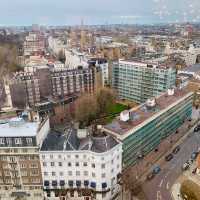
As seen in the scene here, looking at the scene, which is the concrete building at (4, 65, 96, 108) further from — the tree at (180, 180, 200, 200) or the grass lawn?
the tree at (180, 180, 200, 200)

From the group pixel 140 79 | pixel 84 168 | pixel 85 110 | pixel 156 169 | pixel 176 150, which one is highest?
pixel 140 79

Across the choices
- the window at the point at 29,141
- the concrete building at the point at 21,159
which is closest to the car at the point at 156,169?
the concrete building at the point at 21,159

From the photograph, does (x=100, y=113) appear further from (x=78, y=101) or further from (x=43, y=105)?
(x=43, y=105)

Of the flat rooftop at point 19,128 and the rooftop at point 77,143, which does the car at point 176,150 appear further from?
the flat rooftop at point 19,128

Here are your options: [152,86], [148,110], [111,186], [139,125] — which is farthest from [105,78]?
[111,186]

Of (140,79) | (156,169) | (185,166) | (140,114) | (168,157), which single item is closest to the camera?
(156,169)

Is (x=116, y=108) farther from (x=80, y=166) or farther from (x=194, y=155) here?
(x=80, y=166)

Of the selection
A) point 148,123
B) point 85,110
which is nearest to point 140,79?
point 85,110
